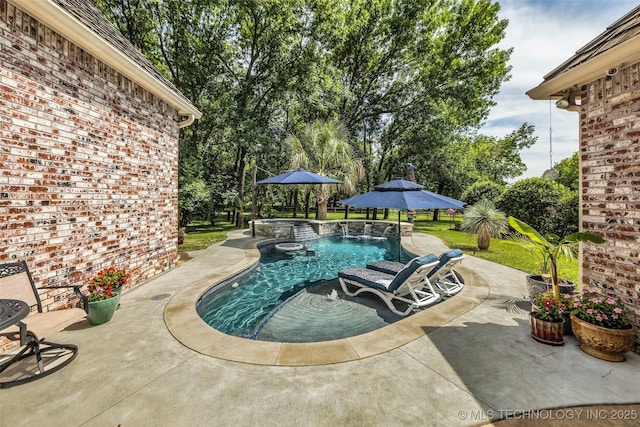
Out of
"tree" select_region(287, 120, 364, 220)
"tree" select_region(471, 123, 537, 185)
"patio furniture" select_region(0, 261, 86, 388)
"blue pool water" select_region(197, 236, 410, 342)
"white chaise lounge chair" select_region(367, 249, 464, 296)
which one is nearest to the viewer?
"patio furniture" select_region(0, 261, 86, 388)

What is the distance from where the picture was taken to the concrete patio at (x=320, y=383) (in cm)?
245

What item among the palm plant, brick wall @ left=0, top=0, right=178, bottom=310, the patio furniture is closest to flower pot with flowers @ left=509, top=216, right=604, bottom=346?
the patio furniture

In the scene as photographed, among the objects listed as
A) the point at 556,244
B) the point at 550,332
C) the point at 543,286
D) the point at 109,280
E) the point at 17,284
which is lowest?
the point at 550,332

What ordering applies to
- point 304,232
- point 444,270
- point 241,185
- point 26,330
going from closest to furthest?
point 26,330 → point 444,270 → point 304,232 → point 241,185

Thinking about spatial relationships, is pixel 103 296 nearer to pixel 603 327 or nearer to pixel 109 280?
pixel 109 280

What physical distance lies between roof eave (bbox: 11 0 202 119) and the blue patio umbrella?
630 centimetres

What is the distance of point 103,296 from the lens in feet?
13.8

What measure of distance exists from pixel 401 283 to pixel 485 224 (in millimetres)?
7443

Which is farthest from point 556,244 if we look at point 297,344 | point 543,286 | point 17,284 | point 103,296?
point 17,284

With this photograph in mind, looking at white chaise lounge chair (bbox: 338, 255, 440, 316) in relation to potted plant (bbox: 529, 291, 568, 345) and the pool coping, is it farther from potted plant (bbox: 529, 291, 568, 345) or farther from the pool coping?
potted plant (bbox: 529, 291, 568, 345)

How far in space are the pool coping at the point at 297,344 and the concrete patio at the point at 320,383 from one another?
0.04m

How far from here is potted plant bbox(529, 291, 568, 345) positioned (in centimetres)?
365

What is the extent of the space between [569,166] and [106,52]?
182ft

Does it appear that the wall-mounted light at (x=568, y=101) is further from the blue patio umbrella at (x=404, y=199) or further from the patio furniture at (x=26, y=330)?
the patio furniture at (x=26, y=330)
